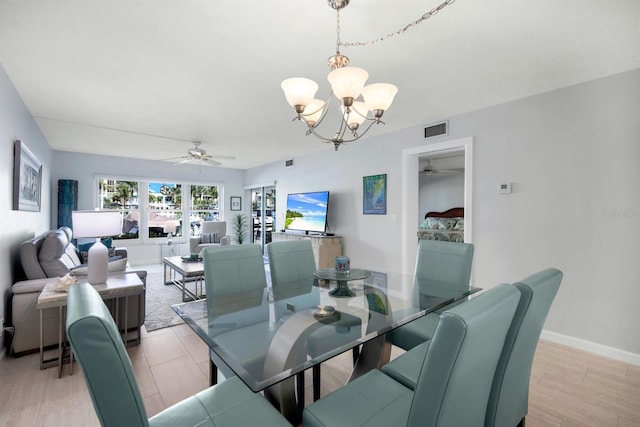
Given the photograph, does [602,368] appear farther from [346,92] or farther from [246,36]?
[246,36]

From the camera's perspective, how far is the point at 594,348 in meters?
2.57

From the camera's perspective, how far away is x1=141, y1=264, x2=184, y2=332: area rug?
124 inches

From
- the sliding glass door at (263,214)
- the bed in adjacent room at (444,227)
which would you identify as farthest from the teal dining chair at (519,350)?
the sliding glass door at (263,214)

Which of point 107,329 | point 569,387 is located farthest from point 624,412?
point 107,329

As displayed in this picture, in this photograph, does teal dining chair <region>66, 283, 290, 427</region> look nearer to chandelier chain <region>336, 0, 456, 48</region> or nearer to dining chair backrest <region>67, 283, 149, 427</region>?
dining chair backrest <region>67, 283, 149, 427</region>

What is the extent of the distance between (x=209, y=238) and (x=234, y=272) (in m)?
4.31

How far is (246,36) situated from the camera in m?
1.96

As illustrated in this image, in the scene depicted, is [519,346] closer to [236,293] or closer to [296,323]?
[296,323]

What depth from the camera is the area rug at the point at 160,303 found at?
3152mm

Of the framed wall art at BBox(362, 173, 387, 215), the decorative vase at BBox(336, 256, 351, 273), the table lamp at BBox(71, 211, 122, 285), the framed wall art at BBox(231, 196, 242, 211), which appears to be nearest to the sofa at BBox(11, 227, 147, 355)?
the table lamp at BBox(71, 211, 122, 285)

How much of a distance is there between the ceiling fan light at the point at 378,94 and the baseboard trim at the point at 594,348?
→ 2.77 metres

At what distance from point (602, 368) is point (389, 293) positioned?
1.89 m

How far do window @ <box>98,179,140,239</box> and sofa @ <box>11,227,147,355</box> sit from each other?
3.90m

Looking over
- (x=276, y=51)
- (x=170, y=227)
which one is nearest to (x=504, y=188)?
(x=276, y=51)
